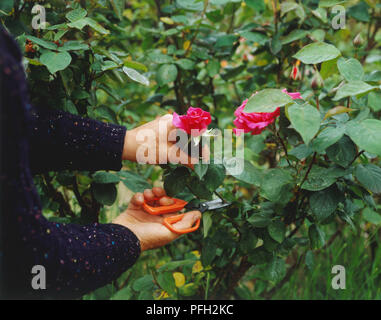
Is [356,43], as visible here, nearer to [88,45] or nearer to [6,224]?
[88,45]

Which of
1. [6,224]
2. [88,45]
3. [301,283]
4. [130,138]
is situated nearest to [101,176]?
[130,138]

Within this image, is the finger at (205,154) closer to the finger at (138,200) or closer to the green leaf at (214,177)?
the green leaf at (214,177)

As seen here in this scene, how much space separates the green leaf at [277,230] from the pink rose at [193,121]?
33 cm

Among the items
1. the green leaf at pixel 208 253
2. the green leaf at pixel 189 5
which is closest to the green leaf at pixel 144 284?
the green leaf at pixel 208 253

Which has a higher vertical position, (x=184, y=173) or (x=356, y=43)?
(x=356, y=43)

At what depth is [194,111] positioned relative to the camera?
72 cm

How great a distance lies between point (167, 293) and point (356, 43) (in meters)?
0.84

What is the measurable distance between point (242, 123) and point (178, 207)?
25 centimetres

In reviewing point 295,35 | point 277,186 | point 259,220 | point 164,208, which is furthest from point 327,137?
point 295,35

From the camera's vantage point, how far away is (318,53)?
0.76m

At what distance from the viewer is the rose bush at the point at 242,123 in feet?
2.49

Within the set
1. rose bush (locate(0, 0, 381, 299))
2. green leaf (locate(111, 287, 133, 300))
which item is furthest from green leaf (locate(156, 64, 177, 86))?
green leaf (locate(111, 287, 133, 300))

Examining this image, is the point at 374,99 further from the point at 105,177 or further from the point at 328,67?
the point at 105,177

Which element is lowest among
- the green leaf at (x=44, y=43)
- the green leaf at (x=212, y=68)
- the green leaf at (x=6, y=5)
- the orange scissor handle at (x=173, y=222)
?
the orange scissor handle at (x=173, y=222)
